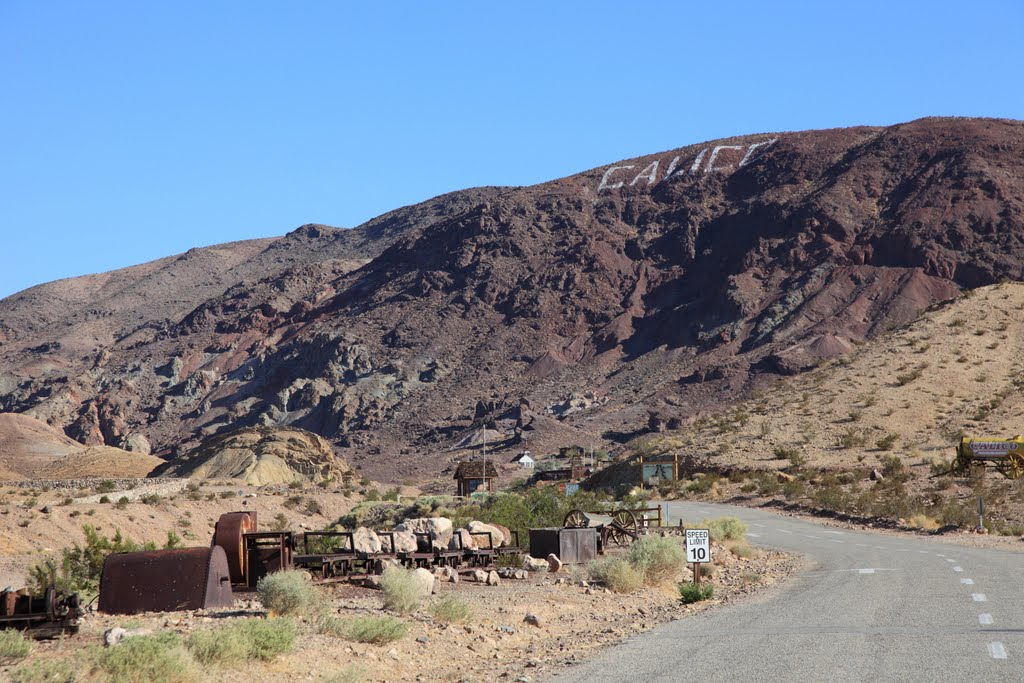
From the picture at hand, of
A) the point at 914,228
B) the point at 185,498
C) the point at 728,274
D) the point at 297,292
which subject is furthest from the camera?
the point at 297,292

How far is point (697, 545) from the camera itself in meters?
18.2

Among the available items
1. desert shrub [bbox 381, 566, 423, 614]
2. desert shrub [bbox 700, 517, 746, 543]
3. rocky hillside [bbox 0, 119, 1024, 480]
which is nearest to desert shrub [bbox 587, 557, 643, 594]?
desert shrub [bbox 381, 566, 423, 614]

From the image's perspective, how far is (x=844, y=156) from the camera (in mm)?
121375

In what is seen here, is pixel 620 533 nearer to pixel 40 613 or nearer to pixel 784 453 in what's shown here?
pixel 40 613

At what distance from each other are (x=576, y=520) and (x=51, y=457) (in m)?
60.6

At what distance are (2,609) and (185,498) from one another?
97.3 ft

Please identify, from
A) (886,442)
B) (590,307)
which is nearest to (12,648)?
(886,442)

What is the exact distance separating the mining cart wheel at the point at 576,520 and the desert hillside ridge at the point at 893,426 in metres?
13.3

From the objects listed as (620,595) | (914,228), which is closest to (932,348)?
(914,228)

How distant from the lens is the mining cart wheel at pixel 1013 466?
39281mm

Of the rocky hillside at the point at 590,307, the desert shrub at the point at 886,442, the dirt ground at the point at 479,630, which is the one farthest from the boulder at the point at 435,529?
the rocky hillside at the point at 590,307

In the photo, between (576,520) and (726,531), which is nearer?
(576,520)

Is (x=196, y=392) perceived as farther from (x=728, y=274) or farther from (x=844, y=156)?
(x=844, y=156)

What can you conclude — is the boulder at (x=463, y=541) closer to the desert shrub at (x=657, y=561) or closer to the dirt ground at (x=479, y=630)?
the dirt ground at (x=479, y=630)
